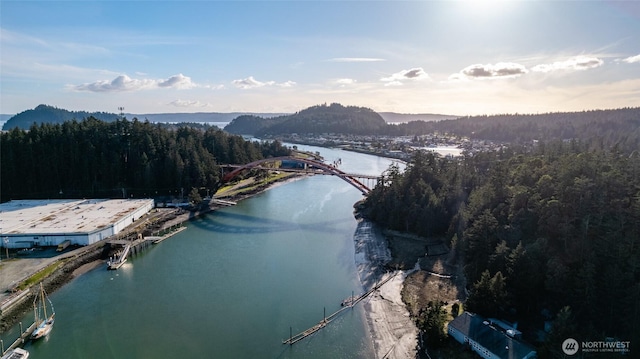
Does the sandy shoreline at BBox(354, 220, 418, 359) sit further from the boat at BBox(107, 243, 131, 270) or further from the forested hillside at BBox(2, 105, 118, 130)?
the forested hillside at BBox(2, 105, 118, 130)

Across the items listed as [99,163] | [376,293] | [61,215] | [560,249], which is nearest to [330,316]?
[376,293]

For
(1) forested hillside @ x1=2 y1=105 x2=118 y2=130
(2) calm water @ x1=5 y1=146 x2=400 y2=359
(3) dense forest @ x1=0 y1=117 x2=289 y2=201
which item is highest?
(1) forested hillside @ x1=2 y1=105 x2=118 y2=130

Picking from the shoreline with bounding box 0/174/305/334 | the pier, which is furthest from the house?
the shoreline with bounding box 0/174/305/334

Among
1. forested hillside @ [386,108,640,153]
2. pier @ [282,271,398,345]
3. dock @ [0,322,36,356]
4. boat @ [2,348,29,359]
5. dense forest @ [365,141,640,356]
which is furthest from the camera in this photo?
forested hillside @ [386,108,640,153]

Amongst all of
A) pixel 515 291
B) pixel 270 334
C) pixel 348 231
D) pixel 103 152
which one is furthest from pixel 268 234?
pixel 103 152

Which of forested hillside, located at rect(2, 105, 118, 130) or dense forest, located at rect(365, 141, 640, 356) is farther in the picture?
forested hillside, located at rect(2, 105, 118, 130)

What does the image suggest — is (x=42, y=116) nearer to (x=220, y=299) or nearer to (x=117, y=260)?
(x=117, y=260)
